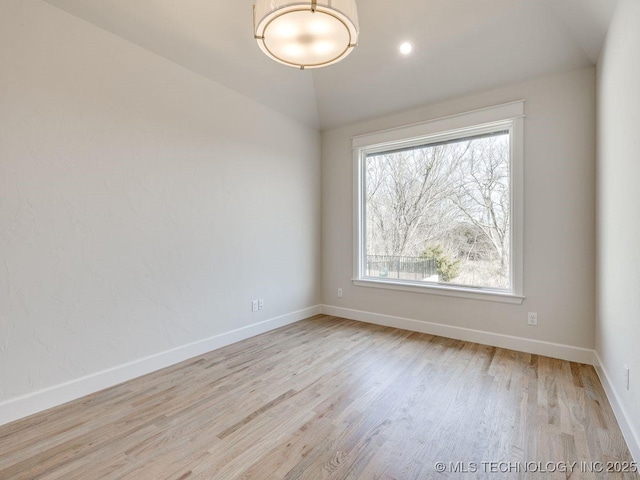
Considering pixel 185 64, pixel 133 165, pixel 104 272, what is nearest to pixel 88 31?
pixel 185 64

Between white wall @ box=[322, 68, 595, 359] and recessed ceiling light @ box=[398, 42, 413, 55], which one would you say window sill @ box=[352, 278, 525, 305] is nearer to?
white wall @ box=[322, 68, 595, 359]

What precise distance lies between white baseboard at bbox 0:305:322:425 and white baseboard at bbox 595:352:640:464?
10.1ft

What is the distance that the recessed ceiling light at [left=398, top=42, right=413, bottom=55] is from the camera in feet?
10.1

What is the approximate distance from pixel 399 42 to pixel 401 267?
2.50 meters

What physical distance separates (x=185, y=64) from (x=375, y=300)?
335 centimetres

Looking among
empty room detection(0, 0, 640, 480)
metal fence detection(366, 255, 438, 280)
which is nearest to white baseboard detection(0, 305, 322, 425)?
empty room detection(0, 0, 640, 480)

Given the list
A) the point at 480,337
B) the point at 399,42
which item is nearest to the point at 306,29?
the point at 399,42

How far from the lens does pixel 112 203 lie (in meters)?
2.45

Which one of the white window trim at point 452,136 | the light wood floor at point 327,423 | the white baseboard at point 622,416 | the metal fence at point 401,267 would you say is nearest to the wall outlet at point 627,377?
the white baseboard at point 622,416

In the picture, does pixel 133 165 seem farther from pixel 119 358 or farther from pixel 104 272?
pixel 119 358

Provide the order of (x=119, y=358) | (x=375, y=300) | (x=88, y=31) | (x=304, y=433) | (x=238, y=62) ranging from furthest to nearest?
1. (x=375, y=300)
2. (x=238, y=62)
3. (x=119, y=358)
4. (x=88, y=31)
5. (x=304, y=433)

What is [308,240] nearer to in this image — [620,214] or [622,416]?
[620,214]

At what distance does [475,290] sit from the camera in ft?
11.1

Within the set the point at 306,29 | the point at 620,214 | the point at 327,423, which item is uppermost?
the point at 306,29
